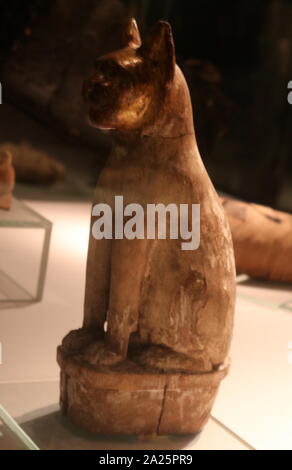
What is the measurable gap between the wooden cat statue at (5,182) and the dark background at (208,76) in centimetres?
130

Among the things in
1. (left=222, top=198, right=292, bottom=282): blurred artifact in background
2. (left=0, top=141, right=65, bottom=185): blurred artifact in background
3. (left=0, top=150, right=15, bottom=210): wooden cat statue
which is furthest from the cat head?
(left=0, top=141, right=65, bottom=185): blurred artifact in background

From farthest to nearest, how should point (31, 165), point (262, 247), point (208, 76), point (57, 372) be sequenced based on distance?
point (208, 76) → point (31, 165) → point (262, 247) → point (57, 372)

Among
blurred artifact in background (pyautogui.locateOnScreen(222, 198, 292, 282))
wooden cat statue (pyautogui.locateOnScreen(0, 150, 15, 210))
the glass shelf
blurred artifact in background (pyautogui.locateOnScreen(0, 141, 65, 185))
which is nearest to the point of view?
the glass shelf

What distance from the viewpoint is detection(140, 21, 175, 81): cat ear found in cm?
216

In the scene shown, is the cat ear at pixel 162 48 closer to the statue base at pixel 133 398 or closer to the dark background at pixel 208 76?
the statue base at pixel 133 398

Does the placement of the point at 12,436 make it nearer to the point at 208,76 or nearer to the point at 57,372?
the point at 57,372

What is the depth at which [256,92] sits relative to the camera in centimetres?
581

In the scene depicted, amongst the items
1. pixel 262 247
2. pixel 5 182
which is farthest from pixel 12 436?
pixel 262 247

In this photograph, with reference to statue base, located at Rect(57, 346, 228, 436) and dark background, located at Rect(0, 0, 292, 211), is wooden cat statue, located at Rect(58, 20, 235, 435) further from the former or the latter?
dark background, located at Rect(0, 0, 292, 211)

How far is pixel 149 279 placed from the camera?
227 centimetres

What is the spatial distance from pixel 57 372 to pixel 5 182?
1.56 metres

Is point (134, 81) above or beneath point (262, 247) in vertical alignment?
above

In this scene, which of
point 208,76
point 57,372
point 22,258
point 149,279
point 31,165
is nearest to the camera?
point 149,279

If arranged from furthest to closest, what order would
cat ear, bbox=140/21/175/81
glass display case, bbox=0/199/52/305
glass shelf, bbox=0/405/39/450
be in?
Answer: glass display case, bbox=0/199/52/305, glass shelf, bbox=0/405/39/450, cat ear, bbox=140/21/175/81
